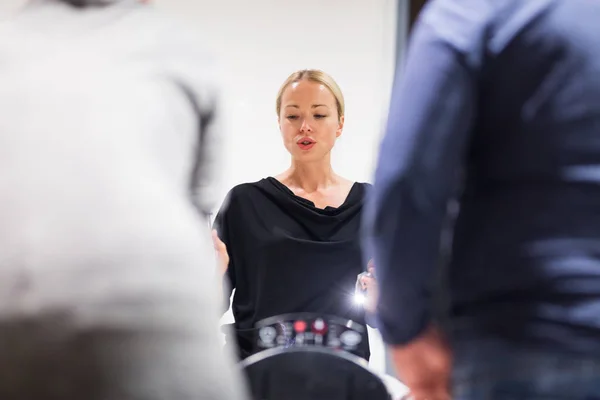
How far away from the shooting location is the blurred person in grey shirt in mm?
585

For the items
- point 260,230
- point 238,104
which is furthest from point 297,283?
point 238,104

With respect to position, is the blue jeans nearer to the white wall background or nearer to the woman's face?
the woman's face

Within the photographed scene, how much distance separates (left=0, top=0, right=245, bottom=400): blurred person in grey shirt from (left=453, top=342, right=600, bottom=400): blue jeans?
0.21 meters

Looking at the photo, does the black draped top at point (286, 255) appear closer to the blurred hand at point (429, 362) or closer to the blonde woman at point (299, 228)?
the blonde woman at point (299, 228)

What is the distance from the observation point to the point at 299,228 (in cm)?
165

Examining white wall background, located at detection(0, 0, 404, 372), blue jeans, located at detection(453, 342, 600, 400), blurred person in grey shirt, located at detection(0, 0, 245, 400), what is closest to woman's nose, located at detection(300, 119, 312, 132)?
white wall background, located at detection(0, 0, 404, 372)

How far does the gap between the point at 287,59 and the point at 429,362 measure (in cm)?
166

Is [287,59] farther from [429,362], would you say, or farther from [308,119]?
[429,362]

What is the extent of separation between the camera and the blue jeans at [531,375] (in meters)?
0.56

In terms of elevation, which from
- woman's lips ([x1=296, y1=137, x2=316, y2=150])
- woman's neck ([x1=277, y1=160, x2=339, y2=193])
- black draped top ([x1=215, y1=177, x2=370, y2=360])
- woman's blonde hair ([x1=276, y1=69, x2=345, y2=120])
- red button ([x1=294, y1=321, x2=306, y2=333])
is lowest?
red button ([x1=294, y1=321, x2=306, y2=333])

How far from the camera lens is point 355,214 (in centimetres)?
168

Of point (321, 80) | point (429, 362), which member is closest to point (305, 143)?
point (321, 80)

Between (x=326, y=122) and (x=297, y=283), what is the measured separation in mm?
420

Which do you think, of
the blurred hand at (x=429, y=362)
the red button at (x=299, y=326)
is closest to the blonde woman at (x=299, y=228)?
the red button at (x=299, y=326)
